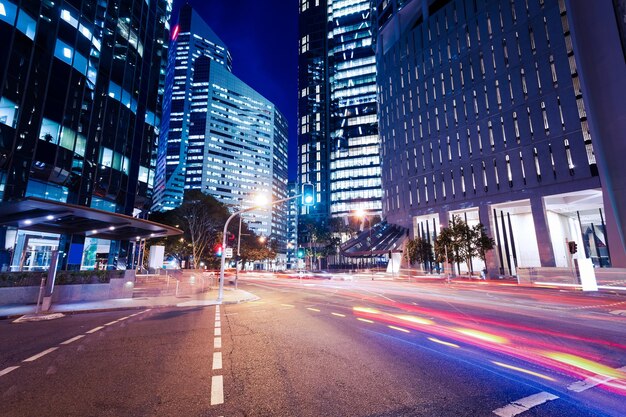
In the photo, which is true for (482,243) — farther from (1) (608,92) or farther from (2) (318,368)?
(2) (318,368)

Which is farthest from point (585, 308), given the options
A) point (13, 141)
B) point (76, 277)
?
point (13, 141)

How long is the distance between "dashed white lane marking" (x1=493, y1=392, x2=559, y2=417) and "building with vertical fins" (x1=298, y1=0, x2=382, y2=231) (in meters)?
110

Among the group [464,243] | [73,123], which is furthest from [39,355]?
[464,243]

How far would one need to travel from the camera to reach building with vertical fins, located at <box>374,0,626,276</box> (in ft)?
97.3

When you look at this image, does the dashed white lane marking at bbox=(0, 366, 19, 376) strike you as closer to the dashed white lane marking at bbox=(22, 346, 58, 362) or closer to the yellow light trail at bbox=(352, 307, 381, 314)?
the dashed white lane marking at bbox=(22, 346, 58, 362)

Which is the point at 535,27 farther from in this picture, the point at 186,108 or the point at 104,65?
the point at 186,108

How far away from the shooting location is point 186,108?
6944 inches

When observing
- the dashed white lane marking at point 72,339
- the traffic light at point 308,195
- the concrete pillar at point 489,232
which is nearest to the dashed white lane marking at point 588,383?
the dashed white lane marking at point 72,339

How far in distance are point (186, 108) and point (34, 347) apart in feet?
634

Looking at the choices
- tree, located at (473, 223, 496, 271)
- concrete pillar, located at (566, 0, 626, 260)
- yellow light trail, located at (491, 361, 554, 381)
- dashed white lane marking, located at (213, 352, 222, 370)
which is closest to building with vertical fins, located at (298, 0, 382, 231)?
tree, located at (473, 223, 496, 271)

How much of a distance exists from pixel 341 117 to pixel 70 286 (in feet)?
380

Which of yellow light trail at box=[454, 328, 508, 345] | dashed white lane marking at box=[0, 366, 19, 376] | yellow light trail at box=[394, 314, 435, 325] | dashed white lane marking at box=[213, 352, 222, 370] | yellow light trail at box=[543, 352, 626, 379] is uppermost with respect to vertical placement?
dashed white lane marking at box=[0, 366, 19, 376]

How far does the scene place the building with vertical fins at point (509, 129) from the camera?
2966 cm

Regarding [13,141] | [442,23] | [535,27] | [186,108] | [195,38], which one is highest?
[195,38]
